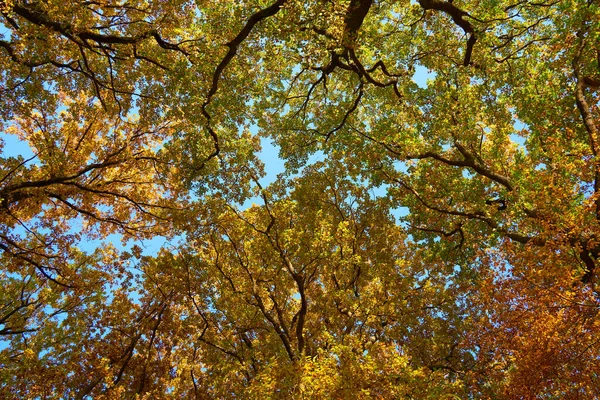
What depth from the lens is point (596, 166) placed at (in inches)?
299

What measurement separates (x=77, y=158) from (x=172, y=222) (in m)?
3.90

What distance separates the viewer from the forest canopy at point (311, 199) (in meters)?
7.85

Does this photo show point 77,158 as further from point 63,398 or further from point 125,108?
point 63,398

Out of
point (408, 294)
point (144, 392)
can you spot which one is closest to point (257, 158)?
point (408, 294)

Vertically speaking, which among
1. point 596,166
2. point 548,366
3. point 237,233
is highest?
point 237,233

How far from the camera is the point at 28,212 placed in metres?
11.1

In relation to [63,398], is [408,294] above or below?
above

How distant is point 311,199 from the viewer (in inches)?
548

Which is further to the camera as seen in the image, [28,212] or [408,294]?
[408,294]

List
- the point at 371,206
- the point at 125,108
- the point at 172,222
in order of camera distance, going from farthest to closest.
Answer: the point at 371,206
the point at 172,222
the point at 125,108

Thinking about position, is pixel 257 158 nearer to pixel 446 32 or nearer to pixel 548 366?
pixel 446 32

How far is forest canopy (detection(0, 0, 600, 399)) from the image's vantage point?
25.8 feet

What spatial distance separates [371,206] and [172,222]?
6.81m

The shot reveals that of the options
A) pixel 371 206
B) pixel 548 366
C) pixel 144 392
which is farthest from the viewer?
pixel 371 206
